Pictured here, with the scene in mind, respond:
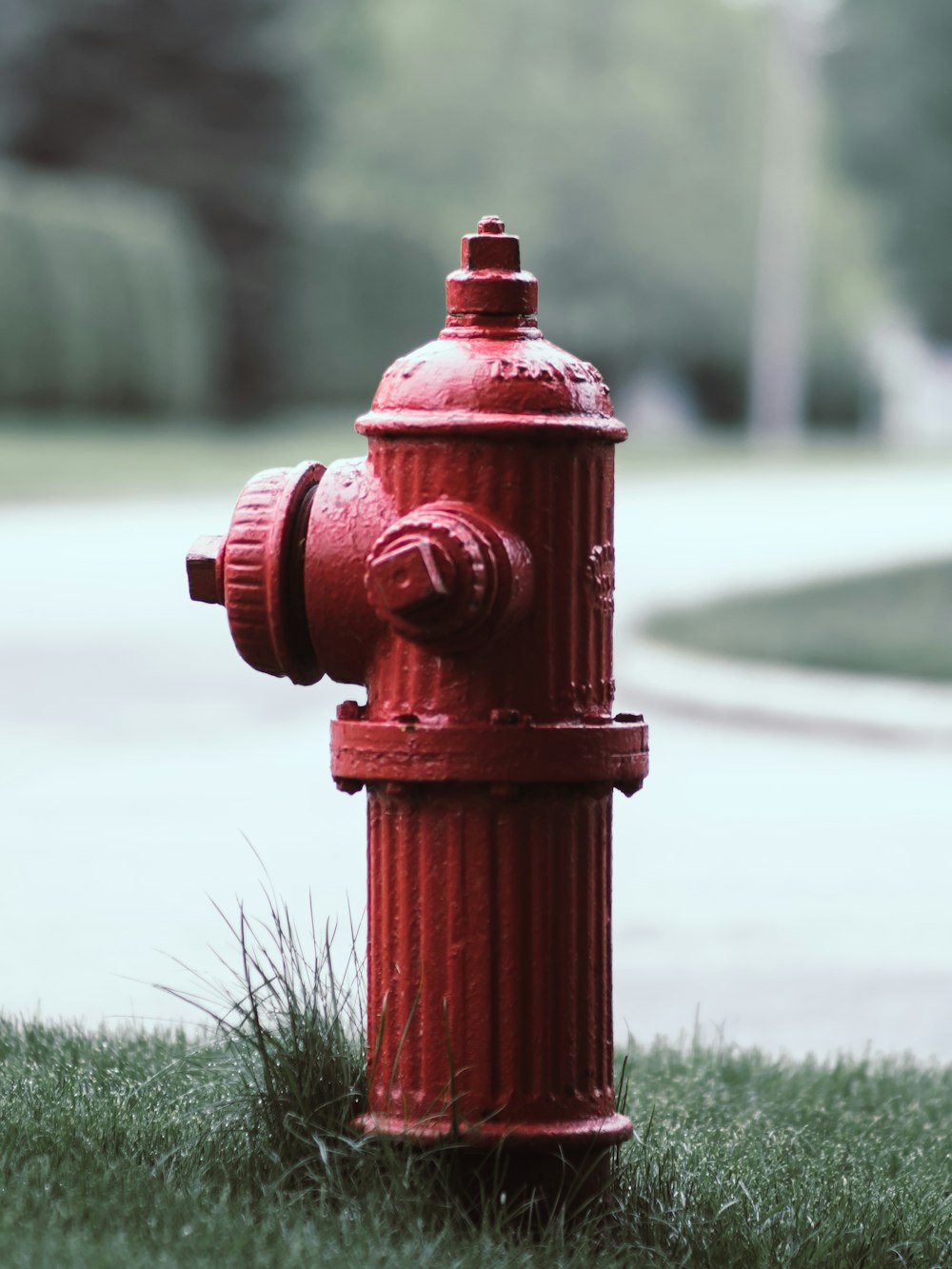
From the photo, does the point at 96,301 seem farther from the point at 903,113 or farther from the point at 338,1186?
the point at 338,1186

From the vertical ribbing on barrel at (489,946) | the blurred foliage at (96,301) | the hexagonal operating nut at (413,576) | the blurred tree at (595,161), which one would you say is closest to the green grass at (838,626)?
the vertical ribbing on barrel at (489,946)

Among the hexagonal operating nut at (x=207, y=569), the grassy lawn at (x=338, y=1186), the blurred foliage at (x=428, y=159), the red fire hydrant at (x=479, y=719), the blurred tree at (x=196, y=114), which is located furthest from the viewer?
the blurred foliage at (x=428, y=159)

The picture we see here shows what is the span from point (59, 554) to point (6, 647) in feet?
16.6

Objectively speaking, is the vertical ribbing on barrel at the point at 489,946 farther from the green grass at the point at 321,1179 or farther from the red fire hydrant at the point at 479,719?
the green grass at the point at 321,1179

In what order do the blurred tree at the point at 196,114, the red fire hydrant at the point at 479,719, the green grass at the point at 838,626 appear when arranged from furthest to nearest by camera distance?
1. the blurred tree at the point at 196,114
2. the green grass at the point at 838,626
3. the red fire hydrant at the point at 479,719

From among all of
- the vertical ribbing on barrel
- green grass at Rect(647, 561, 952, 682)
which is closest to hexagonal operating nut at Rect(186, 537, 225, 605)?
the vertical ribbing on barrel

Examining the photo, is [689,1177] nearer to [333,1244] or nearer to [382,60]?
[333,1244]

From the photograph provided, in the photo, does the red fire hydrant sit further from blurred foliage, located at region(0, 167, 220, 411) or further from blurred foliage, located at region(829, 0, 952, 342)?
blurred foliage, located at region(0, 167, 220, 411)

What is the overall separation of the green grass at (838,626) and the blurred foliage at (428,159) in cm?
2603

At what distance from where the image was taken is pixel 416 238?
139 ft

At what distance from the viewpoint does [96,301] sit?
3306 centimetres

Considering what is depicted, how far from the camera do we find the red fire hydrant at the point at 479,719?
2652 millimetres

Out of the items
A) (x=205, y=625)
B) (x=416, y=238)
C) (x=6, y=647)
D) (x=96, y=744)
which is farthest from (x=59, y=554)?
(x=416, y=238)

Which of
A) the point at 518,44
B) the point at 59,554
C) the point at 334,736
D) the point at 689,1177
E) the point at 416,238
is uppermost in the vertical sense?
the point at 518,44
